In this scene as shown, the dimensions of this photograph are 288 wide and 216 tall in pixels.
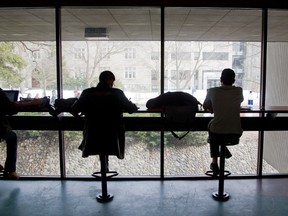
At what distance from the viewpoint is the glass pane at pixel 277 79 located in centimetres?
388

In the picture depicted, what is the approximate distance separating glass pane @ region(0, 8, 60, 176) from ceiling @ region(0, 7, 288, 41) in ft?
0.13

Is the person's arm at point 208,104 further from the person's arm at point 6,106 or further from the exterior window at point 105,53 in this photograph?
the person's arm at point 6,106

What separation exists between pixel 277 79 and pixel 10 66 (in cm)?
422

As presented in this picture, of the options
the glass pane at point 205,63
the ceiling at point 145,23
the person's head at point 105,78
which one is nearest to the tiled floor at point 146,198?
the glass pane at point 205,63

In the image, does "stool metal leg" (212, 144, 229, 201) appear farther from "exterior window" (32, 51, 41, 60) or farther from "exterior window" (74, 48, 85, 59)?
"exterior window" (32, 51, 41, 60)

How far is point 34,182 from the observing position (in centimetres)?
359

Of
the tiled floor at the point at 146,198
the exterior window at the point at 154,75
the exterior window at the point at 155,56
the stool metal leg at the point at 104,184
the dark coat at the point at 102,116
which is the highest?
the exterior window at the point at 155,56

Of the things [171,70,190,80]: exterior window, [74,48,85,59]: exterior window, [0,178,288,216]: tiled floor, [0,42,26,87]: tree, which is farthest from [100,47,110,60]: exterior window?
[0,178,288,216]: tiled floor

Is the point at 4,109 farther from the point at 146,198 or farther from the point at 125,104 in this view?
the point at 146,198

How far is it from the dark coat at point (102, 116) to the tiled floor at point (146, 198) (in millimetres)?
591

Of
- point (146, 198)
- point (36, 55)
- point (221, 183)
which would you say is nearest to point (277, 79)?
point (221, 183)

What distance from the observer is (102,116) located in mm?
2752

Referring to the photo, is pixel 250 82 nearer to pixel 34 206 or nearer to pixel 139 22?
pixel 139 22

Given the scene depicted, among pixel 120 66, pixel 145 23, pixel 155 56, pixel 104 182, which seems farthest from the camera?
pixel 145 23
